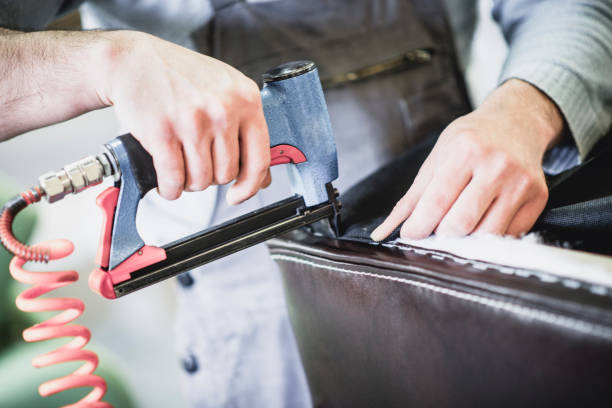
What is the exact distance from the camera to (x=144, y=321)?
3.80ft

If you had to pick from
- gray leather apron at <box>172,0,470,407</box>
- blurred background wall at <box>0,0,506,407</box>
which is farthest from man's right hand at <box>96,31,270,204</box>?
blurred background wall at <box>0,0,506,407</box>

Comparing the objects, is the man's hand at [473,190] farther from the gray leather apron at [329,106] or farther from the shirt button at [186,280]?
the shirt button at [186,280]

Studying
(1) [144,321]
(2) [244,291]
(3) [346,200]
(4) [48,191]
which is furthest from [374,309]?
(1) [144,321]

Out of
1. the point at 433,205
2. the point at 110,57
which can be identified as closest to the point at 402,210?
the point at 433,205

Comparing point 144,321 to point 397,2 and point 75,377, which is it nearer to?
point 75,377

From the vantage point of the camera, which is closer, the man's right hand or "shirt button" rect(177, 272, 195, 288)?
the man's right hand

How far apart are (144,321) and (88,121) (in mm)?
492

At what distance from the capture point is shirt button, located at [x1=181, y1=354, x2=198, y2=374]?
0.93 m

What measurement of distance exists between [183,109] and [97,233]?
68 cm

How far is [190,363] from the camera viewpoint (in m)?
0.93

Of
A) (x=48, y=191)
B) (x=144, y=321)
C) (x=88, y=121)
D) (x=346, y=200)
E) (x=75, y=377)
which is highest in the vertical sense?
(x=88, y=121)

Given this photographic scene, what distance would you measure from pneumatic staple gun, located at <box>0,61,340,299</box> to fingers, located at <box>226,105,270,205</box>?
24mm

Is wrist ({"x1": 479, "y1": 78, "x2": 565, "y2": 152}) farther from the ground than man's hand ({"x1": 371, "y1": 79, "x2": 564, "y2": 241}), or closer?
farther from the ground

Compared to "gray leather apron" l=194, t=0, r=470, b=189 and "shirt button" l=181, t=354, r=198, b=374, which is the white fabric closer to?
"gray leather apron" l=194, t=0, r=470, b=189
